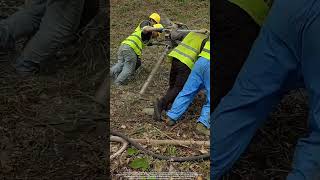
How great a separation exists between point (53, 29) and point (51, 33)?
38mm

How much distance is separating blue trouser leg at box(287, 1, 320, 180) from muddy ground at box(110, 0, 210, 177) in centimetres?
90

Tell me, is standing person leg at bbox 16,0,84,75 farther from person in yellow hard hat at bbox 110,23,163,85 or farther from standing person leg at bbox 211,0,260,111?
standing person leg at bbox 211,0,260,111

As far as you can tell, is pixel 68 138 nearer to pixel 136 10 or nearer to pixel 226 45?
pixel 226 45

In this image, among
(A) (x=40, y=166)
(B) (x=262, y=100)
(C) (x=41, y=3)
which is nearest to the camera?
(B) (x=262, y=100)

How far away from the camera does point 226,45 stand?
397 centimetres

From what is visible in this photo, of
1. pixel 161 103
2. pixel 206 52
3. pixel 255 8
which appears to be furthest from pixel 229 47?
pixel 255 8

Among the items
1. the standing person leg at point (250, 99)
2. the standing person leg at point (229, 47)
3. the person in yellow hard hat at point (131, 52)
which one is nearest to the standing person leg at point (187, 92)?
the standing person leg at point (229, 47)

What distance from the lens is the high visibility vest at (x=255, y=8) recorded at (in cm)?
314

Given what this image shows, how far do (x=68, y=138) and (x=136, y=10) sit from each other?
11.8 feet

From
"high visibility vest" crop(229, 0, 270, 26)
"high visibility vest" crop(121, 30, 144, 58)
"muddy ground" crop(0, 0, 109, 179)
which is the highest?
"high visibility vest" crop(229, 0, 270, 26)

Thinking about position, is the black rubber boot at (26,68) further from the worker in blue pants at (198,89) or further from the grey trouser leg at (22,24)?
the worker in blue pants at (198,89)

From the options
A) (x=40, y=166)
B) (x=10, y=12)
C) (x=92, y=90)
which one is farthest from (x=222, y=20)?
(x=10, y=12)

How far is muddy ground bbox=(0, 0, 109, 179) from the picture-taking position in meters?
3.31

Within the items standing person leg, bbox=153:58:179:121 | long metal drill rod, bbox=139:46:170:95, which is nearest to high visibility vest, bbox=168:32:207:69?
standing person leg, bbox=153:58:179:121
